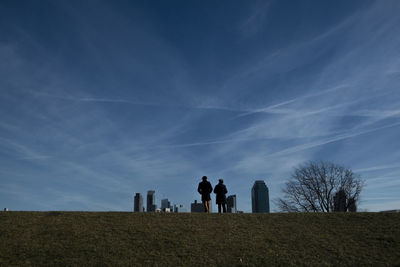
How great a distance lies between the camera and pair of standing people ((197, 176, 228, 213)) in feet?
60.0

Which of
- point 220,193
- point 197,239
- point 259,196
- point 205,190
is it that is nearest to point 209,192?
point 205,190

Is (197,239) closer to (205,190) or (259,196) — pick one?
(205,190)

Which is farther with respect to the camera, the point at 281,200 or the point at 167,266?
the point at 281,200

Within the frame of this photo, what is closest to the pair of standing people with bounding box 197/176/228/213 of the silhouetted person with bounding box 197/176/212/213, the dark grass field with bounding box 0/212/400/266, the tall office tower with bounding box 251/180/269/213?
the silhouetted person with bounding box 197/176/212/213

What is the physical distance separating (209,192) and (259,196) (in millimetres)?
61877

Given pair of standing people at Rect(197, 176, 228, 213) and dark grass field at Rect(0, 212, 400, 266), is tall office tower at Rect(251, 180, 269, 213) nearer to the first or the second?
pair of standing people at Rect(197, 176, 228, 213)

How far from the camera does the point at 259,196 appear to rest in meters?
77.4

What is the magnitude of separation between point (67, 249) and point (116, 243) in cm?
173

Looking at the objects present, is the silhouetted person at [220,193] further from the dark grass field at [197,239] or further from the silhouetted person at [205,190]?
the dark grass field at [197,239]

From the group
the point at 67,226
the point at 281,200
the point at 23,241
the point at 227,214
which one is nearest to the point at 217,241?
the point at 227,214

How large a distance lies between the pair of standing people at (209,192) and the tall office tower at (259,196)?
57.8m

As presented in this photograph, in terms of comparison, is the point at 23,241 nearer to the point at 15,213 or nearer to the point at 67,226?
the point at 67,226

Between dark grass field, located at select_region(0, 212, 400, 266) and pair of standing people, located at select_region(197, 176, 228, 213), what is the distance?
1.85 metres

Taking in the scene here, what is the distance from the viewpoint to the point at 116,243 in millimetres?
12156
